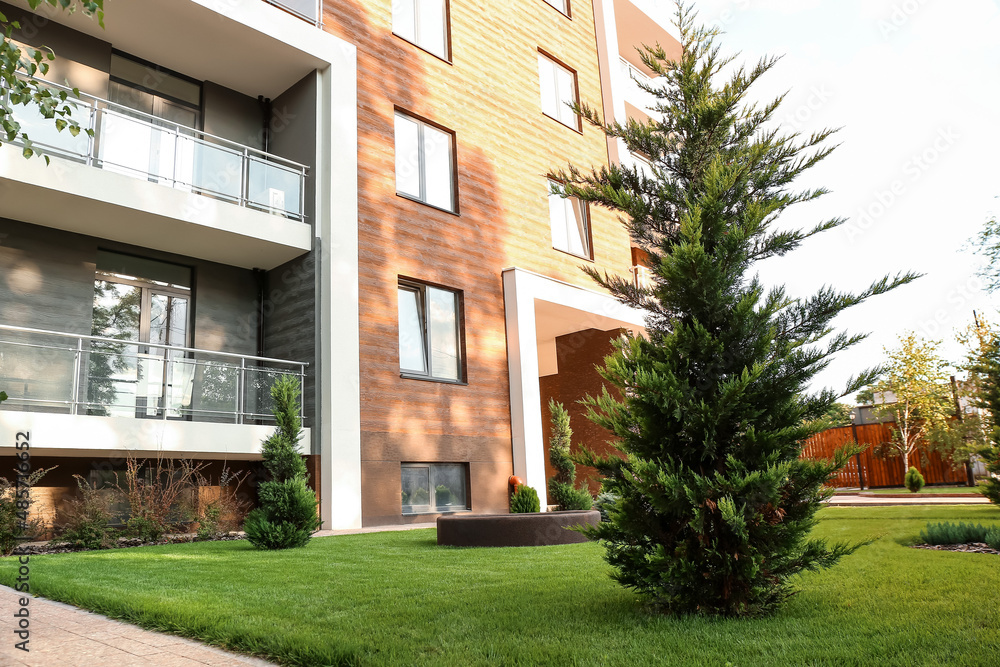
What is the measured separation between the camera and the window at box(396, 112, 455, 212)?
14039mm

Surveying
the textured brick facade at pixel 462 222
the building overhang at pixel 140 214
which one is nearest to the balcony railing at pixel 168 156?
the building overhang at pixel 140 214

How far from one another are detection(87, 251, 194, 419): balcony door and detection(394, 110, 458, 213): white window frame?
15.1ft

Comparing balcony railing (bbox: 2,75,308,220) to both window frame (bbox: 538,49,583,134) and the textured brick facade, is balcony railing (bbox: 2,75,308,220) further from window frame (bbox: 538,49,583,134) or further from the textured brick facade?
window frame (bbox: 538,49,583,134)

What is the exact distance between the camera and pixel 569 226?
17984 mm

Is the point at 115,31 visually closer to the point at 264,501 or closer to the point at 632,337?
the point at 264,501

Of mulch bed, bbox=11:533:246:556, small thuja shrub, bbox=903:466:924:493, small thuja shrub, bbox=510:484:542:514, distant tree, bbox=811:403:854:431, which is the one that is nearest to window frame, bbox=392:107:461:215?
small thuja shrub, bbox=510:484:542:514

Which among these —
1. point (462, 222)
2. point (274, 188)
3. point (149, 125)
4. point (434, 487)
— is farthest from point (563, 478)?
point (149, 125)

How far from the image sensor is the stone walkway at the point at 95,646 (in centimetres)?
332

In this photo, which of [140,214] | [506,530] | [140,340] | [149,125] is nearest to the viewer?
[506,530]

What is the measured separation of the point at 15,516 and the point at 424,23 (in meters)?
12.1

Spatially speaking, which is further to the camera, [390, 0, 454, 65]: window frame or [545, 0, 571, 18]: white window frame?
[545, 0, 571, 18]: white window frame

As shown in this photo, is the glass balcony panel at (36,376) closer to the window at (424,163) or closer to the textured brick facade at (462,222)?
the textured brick facade at (462,222)

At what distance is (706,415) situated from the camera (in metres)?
4.13

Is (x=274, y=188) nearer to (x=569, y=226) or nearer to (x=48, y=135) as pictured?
(x=48, y=135)
